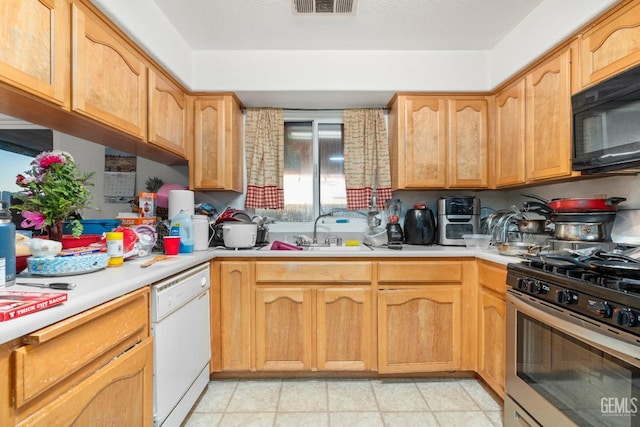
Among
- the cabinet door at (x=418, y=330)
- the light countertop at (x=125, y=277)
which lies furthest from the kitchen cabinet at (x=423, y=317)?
the light countertop at (x=125, y=277)

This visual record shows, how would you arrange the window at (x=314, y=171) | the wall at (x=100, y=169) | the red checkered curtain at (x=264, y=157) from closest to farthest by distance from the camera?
1. the wall at (x=100, y=169)
2. the red checkered curtain at (x=264, y=157)
3. the window at (x=314, y=171)

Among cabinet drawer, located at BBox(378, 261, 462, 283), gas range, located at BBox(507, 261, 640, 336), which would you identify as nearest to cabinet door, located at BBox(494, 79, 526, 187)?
cabinet drawer, located at BBox(378, 261, 462, 283)

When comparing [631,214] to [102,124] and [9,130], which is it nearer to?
[102,124]

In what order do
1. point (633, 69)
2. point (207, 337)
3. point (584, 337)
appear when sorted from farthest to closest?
point (207, 337), point (633, 69), point (584, 337)

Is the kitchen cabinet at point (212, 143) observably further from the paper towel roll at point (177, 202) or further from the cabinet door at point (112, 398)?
the cabinet door at point (112, 398)

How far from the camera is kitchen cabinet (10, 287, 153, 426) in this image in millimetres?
719

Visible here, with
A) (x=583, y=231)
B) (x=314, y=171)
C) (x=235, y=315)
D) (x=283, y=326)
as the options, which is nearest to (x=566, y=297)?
(x=583, y=231)

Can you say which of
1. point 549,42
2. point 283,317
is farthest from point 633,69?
point 283,317

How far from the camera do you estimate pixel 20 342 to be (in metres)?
0.71

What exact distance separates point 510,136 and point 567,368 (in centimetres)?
150

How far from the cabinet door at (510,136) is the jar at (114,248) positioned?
2310mm

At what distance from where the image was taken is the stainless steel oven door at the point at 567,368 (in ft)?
3.14

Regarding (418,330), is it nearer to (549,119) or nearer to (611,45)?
(549,119)

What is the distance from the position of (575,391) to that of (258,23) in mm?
2448
